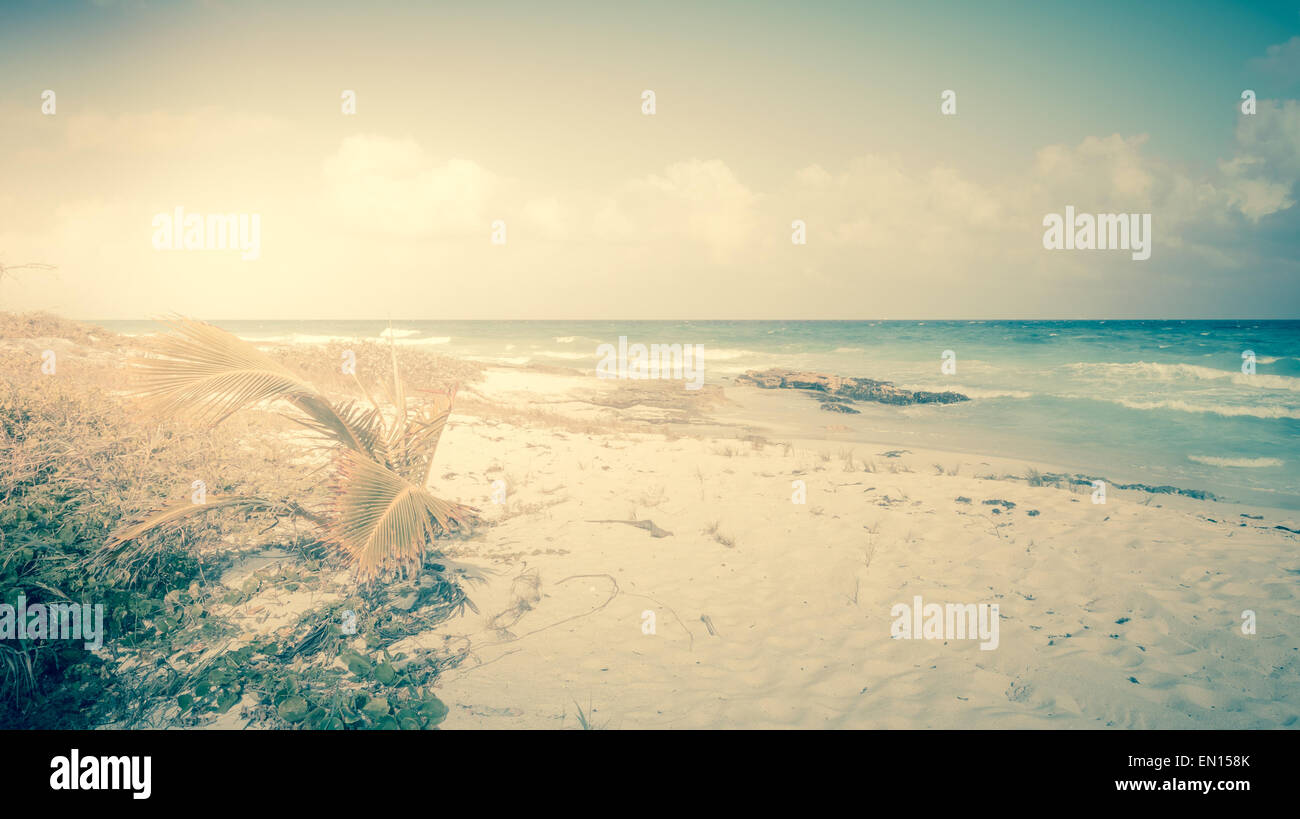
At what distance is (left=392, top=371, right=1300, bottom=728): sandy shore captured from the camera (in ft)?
11.1

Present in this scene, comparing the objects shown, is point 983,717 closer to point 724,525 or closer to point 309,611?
point 724,525

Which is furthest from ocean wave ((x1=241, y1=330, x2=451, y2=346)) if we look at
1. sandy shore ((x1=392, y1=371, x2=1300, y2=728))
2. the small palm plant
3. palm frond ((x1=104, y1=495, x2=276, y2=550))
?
sandy shore ((x1=392, y1=371, x2=1300, y2=728))

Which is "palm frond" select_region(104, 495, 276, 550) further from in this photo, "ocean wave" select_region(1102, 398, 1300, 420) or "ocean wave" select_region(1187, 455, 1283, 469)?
"ocean wave" select_region(1102, 398, 1300, 420)

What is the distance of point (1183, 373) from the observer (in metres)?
23.2

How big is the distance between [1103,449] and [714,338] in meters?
41.7

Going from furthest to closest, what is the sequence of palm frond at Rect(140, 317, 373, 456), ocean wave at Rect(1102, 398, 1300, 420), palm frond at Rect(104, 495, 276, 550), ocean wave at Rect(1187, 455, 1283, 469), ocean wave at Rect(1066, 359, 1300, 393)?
ocean wave at Rect(1066, 359, 1300, 393) < ocean wave at Rect(1102, 398, 1300, 420) < ocean wave at Rect(1187, 455, 1283, 469) < palm frond at Rect(140, 317, 373, 456) < palm frond at Rect(104, 495, 276, 550)

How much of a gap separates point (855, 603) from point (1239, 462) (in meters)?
11.4

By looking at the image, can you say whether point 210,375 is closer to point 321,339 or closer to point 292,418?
point 292,418

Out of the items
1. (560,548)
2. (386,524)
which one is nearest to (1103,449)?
(560,548)

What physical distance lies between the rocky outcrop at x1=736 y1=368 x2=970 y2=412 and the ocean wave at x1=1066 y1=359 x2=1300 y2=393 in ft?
35.5

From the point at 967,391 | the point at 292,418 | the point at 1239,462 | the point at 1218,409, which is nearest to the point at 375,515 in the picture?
the point at 292,418

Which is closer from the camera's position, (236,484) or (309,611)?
(309,611)

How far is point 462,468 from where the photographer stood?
8219 mm

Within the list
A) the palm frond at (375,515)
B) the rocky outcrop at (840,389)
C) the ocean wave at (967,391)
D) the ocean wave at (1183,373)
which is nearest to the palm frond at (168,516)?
the palm frond at (375,515)
